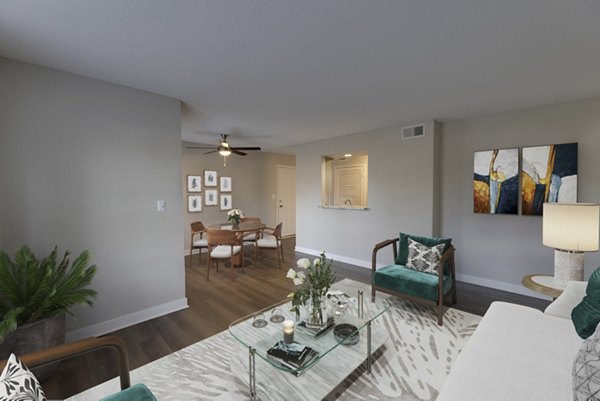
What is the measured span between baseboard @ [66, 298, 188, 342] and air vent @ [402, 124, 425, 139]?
13.0 ft

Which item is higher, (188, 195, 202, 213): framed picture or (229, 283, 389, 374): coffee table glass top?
(188, 195, 202, 213): framed picture

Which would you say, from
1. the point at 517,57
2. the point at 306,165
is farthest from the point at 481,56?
the point at 306,165

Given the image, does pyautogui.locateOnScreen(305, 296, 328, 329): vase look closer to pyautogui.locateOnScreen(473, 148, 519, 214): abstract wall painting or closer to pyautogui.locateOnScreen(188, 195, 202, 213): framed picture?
pyautogui.locateOnScreen(473, 148, 519, 214): abstract wall painting

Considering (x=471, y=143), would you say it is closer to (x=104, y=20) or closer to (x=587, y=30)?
(x=587, y=30)

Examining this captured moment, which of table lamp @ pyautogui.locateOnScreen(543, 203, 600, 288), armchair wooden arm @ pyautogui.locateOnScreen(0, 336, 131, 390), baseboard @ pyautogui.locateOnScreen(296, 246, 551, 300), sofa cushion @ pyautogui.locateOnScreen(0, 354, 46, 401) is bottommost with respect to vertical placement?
baseboard @ pyautogui.locateOnScreen(296, 246, 551, 300)

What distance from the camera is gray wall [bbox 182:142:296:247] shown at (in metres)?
5.60

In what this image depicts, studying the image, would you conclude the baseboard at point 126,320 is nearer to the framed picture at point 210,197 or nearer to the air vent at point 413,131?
the framed picture at point 210,197

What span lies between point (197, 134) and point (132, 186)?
234 cm

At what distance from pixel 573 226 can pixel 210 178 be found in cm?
571

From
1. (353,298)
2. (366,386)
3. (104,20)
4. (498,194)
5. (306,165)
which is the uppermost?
(104,20)

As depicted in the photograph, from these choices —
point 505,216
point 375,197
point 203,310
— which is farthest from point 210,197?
point 505,216

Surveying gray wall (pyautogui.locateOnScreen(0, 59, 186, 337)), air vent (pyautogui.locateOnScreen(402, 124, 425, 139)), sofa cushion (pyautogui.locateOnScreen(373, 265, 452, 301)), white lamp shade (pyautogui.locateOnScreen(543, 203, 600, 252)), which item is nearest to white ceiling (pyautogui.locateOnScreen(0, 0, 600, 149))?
gray wall (pyautogui.locateOnScreen(0, 59, 186, 337))

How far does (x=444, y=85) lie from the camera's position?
261cm

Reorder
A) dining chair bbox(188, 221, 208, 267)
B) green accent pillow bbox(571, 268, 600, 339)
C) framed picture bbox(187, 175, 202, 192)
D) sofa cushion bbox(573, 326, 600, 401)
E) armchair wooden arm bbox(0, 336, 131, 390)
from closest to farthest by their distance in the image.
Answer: sofa cushion bbox(573, 326, 600, 401), armchair wooden arm bbox(0, 336, 131, 390), green accent pillow bbox(571, 268, 600, 339), dining chair bbox(188, 221, 208, 267), framed picture bbox(187, 175, 202, 192)
